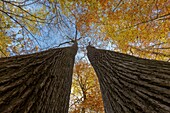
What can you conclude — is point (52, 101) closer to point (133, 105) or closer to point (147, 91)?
point (133, 105)

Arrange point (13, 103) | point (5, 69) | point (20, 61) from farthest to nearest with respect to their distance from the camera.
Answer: point (20, 61)
point (5, 69)
point (13, 103)

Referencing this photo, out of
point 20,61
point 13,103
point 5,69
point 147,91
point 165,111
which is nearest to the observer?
point 165,111

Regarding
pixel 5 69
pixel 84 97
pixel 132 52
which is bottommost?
pixel 84 97

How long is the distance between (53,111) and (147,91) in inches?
53.5

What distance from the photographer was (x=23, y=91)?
171 centimetres

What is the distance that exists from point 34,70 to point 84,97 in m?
13.9

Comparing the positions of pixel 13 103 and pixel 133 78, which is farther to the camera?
pixel 133 78

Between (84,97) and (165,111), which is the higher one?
(165,111)

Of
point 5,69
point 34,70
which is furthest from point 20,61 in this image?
point 5,69

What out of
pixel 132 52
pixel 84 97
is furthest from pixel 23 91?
pixel 84 97

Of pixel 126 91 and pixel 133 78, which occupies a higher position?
pixel 133 78

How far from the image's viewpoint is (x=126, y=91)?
2.00 m

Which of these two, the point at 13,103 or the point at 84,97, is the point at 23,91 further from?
the point at 84,97

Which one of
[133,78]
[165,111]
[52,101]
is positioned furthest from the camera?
[52,101]
